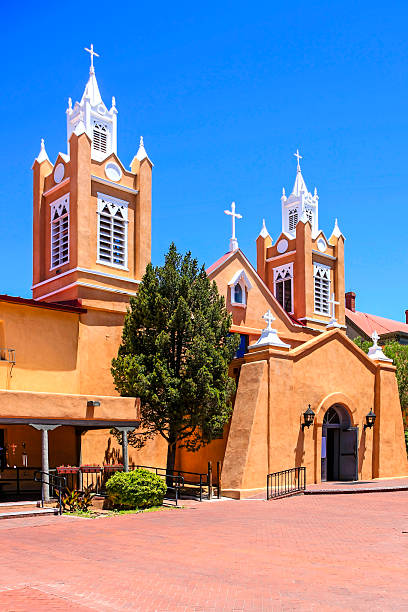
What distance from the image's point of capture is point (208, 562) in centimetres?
1086

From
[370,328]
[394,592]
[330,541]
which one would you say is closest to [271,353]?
[330,541]

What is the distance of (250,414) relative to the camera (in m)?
23.6

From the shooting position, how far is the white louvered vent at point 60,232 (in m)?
26.4

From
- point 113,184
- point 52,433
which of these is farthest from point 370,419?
point 113,184

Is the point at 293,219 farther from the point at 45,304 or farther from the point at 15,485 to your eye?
the point at 15,485

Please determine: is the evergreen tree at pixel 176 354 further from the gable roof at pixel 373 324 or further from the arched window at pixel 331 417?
the gable roof at pixel 373 324

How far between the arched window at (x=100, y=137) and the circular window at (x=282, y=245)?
43.4ft

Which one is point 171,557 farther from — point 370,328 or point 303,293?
point 370,328

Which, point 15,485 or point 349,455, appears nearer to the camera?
point 15,485

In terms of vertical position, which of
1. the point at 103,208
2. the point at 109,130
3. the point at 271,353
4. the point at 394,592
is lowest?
the point at 394,592

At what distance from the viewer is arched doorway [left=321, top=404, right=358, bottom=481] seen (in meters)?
27.5

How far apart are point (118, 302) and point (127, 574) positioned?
16469mm

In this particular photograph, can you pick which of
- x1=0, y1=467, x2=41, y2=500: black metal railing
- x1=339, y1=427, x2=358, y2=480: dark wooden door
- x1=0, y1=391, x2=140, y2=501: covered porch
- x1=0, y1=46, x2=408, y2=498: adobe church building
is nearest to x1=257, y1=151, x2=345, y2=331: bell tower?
x1=0, y1=46, x2=408, y2=498: adobe church building

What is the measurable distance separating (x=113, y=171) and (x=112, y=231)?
260 cm
